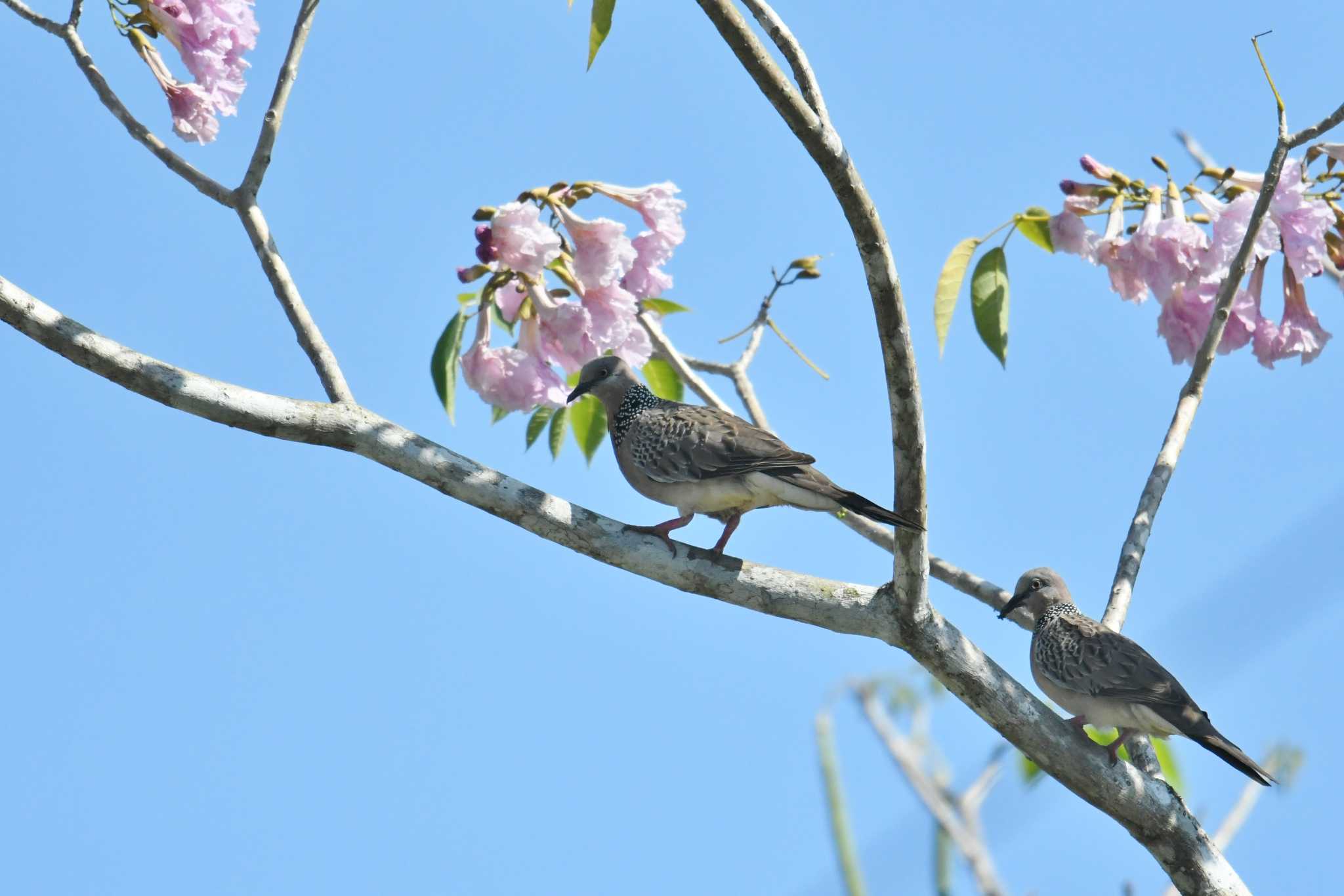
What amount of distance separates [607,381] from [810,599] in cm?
198

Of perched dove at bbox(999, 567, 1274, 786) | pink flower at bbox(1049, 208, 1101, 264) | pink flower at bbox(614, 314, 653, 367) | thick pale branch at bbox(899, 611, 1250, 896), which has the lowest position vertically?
thick pale branch at bbox(899, 611, 1250, 896)

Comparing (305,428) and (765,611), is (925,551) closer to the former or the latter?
(765,611)

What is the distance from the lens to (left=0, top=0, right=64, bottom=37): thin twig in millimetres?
4484

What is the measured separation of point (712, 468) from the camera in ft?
16.1

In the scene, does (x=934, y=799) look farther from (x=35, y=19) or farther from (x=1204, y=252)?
(x=35, y=19)

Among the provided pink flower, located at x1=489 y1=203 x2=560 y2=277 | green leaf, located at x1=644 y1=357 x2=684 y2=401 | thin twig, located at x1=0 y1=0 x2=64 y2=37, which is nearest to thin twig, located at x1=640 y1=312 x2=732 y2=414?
green leaf, located at x1=644 y1=357 x2=684 y2=401

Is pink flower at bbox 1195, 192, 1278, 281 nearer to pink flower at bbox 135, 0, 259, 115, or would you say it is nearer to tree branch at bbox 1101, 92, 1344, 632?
tree branch at bbox 1101, 92, 1344, 632

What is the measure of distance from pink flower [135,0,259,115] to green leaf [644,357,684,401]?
77.3 inches

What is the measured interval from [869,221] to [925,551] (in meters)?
1.01

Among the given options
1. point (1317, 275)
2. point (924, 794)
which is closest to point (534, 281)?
point (924, 794)

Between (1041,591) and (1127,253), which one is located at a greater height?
(1127,253)

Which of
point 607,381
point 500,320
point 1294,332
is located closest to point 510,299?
point 500,320

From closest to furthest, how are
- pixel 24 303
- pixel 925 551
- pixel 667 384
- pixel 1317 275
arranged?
1. pixel 24 303
2. pixel 925 551
3. pixel 1317 275
4. pixel 667 384

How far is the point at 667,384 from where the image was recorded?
18.5 ft
